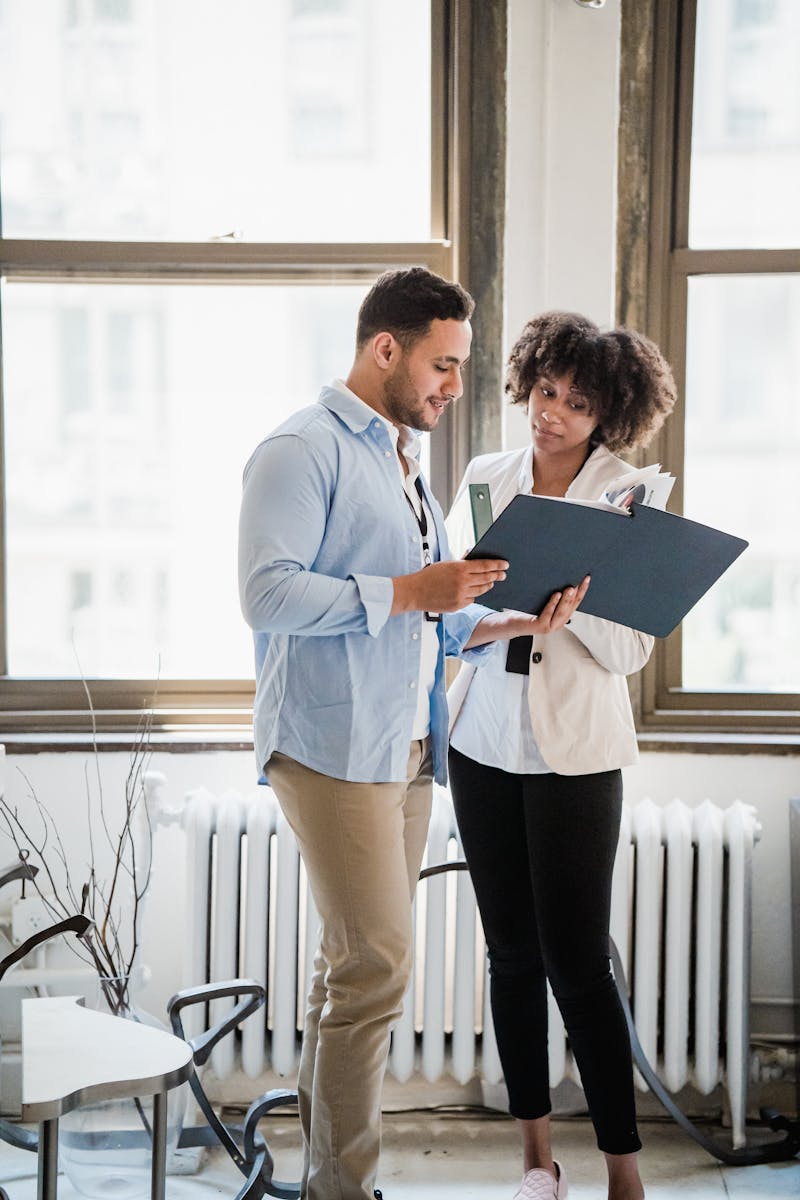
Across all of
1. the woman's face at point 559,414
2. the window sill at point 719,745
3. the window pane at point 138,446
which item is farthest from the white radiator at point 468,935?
the woman's face at point 559,414

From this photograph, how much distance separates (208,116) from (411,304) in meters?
1.17

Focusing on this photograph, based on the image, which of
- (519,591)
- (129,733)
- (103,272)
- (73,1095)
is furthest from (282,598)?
(103,272)

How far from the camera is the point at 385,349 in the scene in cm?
170

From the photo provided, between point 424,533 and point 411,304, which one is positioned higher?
point 411,304

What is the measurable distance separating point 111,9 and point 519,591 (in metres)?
1.71

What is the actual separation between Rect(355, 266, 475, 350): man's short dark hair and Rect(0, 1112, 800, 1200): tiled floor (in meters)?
1.58

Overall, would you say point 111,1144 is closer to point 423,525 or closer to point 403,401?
point 423,525

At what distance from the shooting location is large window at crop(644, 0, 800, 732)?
2557 millimetres

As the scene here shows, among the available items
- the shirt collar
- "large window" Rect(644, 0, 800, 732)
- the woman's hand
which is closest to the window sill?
"large window" Rect(644, 0, 800, 732)

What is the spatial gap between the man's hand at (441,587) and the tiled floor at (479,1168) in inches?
48.8

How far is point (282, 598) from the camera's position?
Result: 1.54m

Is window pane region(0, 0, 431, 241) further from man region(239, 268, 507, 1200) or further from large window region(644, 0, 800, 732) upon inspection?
man region(239, 268, 507, 1200)

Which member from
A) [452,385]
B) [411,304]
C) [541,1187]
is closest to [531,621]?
[452,385]

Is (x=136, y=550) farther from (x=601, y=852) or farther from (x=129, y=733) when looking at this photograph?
(x=601, y=852)
